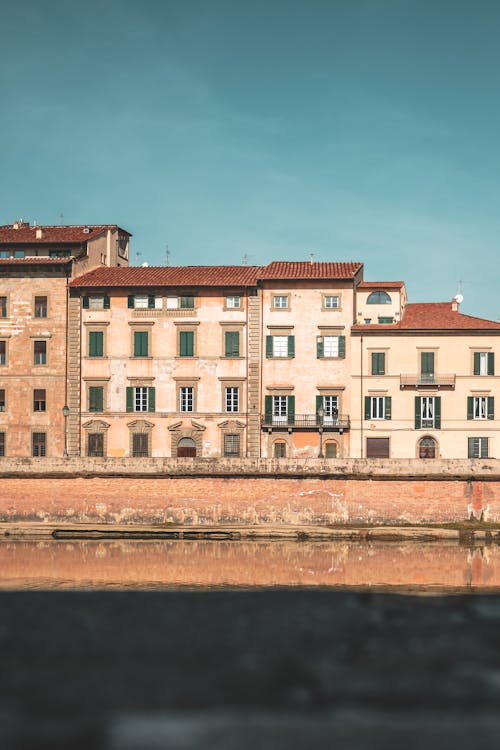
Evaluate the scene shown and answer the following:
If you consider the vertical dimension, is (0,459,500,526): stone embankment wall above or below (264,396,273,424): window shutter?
below

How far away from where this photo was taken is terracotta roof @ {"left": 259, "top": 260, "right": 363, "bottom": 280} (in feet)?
171

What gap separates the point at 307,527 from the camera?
4406 centimetres

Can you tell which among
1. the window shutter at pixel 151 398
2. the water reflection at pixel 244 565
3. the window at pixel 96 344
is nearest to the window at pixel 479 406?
the water reflection at pixel 244 565

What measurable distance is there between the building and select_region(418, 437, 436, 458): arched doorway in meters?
19.0

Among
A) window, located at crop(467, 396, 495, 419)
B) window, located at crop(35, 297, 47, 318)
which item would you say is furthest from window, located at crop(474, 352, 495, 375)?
window, located at crop(35, 297, 47, 318)

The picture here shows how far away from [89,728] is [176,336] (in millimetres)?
38841

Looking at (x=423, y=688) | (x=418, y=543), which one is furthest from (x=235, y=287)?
(x=423, y=688)

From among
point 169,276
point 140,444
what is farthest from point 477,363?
point 140,444

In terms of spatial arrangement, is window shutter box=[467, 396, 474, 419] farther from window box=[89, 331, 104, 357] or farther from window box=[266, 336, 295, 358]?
window box=[89, 331, 104, 357]

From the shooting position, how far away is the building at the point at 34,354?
2068 inches

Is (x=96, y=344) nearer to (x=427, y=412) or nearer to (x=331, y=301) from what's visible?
(x=331, y=301)

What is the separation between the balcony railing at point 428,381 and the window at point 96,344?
1671 cm

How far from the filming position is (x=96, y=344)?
173 feet

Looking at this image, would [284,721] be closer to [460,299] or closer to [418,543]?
[418,543]
